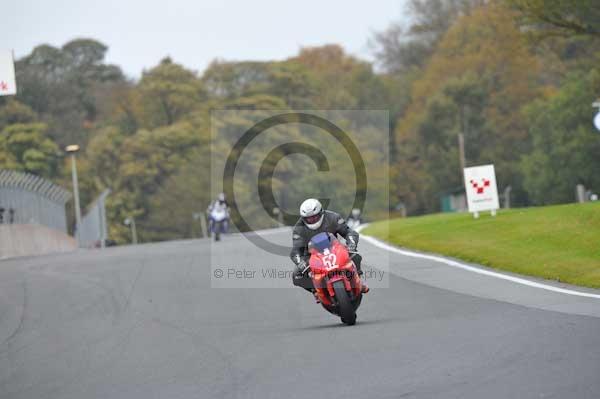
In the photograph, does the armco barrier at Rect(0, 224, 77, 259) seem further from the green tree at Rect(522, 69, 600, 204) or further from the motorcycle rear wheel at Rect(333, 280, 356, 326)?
A: the green tree at Rect(522, 69, 600, 204)

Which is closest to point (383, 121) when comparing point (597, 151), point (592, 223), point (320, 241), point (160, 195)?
point (160, 195)

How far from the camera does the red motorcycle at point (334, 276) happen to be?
12039 mm

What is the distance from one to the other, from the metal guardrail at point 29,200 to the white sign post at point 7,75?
12.4 feet

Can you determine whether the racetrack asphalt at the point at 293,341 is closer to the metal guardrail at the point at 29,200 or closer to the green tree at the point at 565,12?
the metal guardrail at the point at 29,200

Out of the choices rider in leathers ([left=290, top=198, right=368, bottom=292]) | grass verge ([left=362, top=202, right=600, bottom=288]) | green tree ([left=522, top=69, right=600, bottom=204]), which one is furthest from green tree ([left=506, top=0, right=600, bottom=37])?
rider in leathers ([left=290, top=198, right=368, bottom=292])

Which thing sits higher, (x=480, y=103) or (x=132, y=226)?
(x=480, y=103)

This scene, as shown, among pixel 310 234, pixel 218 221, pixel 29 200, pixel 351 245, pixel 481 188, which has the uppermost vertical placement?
pixel 29 200

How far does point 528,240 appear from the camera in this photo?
795 inches

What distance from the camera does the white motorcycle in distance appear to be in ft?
110

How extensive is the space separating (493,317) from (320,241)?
2.23 m

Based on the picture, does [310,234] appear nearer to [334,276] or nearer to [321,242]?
[321,242]

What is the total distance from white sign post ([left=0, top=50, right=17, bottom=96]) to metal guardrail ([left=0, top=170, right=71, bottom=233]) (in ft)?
12.4

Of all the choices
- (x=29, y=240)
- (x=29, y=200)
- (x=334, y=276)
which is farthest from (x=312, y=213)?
(x=29, y=240)

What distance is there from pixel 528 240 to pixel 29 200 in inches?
904
